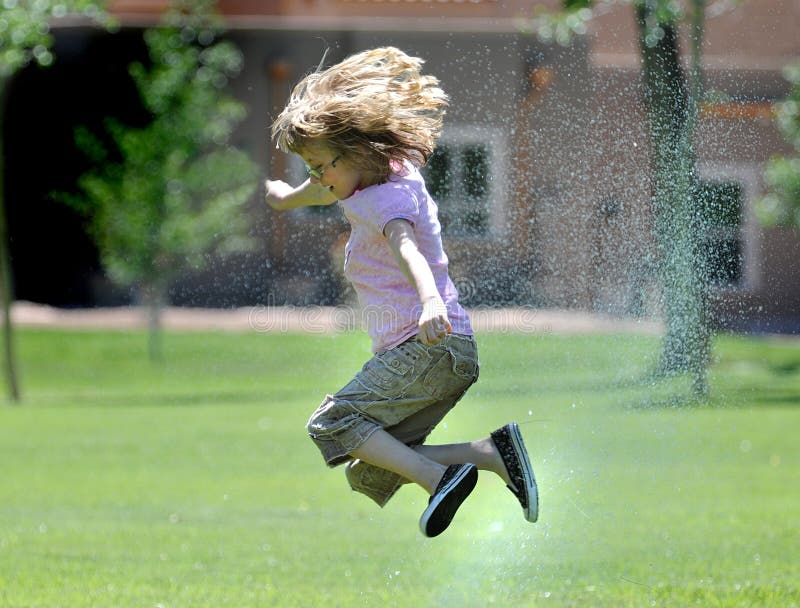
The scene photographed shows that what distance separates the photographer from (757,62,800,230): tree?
15516mm

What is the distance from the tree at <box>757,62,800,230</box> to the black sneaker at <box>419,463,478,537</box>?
42.0 feet

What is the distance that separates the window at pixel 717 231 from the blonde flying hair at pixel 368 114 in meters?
2.66

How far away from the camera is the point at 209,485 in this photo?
8.27 m

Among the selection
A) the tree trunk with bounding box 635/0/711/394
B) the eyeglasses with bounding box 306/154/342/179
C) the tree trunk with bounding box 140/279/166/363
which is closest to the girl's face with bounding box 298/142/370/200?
the eyeglasses with bounding box 306/154/342/179

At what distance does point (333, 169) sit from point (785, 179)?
13777mm

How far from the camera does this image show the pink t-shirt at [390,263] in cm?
359

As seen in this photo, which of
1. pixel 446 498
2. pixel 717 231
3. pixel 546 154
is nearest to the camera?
pixel 446 498

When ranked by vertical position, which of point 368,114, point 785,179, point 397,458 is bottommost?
point 785,179

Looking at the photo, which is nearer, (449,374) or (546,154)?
(449,374)

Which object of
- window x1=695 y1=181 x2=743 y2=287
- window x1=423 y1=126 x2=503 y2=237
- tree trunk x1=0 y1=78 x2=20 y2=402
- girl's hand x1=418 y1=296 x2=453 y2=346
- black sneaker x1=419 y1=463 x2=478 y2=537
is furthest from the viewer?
tree trunk x1=0 y1=78 x2=20 y2=402

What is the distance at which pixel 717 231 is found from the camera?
714 centimetres

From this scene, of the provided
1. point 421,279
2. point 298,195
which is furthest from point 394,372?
point 298,195

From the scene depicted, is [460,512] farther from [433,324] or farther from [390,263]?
[433,324]

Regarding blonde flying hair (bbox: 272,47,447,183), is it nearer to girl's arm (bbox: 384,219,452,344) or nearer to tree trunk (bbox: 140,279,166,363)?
girl's arm (bbox: 384,219,452,344)
